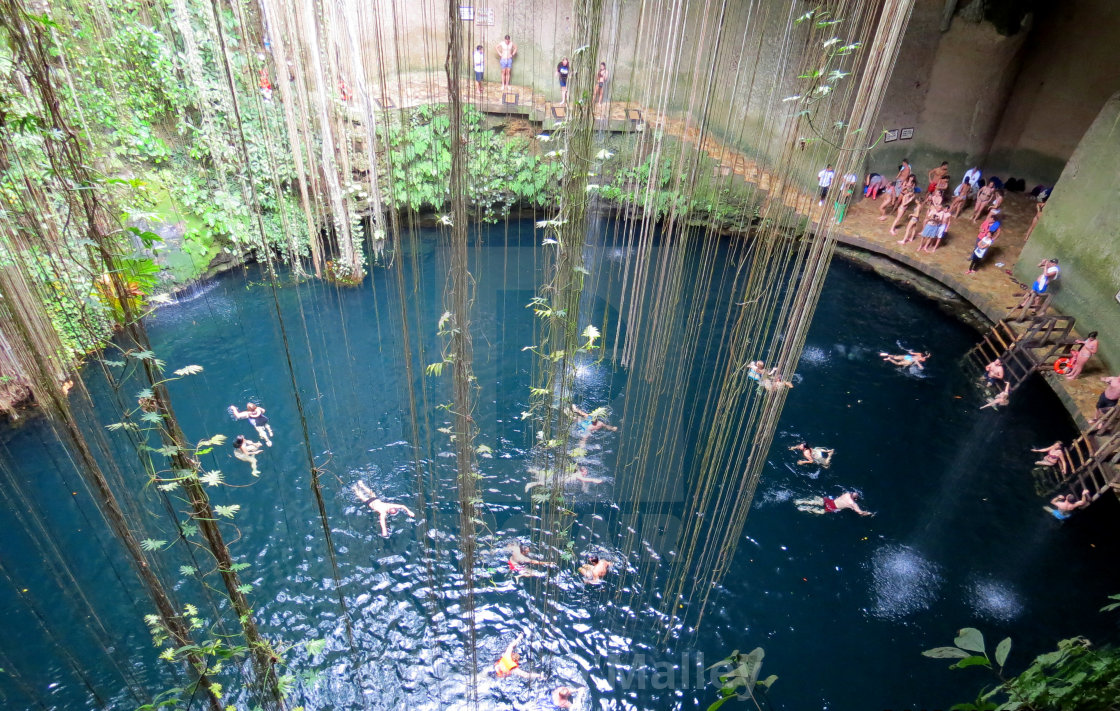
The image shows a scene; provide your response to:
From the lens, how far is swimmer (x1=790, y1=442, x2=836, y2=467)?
7.15m

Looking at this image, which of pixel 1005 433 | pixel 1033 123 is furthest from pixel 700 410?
pixel 1033 123

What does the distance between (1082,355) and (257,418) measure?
10.6 metres

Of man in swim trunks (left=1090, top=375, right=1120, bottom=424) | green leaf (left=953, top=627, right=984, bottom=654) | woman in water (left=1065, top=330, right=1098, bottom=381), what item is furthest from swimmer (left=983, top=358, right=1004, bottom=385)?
green leaf (left=953, top=627, right=984, bottom=654)

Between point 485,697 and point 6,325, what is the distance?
13.5 feet

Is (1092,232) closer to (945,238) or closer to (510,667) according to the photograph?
(945,238)

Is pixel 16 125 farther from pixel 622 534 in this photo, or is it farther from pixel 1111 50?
pixel 1111 50

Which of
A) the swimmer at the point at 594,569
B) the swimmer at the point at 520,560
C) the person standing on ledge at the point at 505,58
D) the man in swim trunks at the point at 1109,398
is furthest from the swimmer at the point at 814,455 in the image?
the person standing on ledge at the point at 505,58

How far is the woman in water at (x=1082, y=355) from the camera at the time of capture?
7.92 meters

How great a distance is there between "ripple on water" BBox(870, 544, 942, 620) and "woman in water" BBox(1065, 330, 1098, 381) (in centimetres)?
416

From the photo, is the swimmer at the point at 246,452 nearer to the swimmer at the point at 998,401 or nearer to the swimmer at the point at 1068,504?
the swimmer at the point at 1068,504

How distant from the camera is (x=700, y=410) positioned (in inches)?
308

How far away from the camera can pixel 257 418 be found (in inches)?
273

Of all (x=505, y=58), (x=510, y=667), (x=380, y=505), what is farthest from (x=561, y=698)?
(x=505, y=58)

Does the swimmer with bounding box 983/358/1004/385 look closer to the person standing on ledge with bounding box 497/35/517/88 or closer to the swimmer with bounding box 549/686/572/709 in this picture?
the swimmer with bounding box 549/686/572/709
